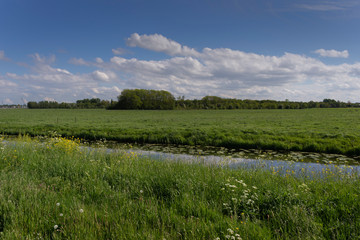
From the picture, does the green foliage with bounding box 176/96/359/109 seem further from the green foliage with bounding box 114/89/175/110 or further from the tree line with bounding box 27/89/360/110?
the green foliage with bounding box 114/89/175/110

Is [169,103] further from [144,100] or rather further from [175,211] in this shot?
[175,211]

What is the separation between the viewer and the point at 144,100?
372ft

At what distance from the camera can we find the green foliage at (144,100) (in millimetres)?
111000

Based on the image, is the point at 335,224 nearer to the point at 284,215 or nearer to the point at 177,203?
the point at 284,215

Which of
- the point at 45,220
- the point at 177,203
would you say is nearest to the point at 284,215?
the point at 177,203

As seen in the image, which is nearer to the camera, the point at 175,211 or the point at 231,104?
the point at 175,211

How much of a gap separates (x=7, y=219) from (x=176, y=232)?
299 centimetres

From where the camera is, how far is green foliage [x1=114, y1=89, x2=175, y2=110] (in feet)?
364

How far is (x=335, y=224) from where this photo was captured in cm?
366

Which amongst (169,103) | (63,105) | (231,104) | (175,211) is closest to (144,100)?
(169,103)

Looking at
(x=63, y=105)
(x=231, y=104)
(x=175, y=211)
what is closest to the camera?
(x=175, y=211)

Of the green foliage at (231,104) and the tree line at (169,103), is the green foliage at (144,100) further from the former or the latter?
the green foliage at (231,104)

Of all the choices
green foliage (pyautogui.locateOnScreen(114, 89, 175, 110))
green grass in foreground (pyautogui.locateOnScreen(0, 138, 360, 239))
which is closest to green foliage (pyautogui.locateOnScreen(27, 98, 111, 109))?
green foliage (pyautogui.locateOnScreen(114, 89, 175, 110))

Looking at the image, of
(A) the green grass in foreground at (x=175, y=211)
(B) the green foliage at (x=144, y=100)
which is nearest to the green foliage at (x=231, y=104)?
(B) the green foliage at (x=144, y=100)
